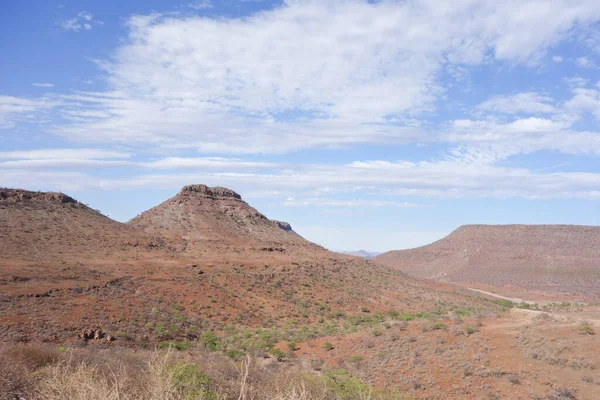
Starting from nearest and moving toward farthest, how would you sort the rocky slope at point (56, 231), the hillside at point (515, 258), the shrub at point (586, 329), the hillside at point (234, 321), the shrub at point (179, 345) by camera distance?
the hillside at point (234, 321)
the shrub at point (586, 329)
the shrub at point (179, 345)
the rocky slope at point (56, 231)
the hillside at point (515, 258)

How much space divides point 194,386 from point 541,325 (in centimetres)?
1741

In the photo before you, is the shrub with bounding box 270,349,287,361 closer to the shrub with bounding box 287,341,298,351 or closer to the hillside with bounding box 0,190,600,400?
the hillside with bounding box 0,190,600,400

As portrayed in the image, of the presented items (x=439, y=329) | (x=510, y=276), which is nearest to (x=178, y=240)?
(x=439, y=329)

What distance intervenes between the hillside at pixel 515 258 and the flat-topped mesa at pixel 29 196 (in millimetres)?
66920

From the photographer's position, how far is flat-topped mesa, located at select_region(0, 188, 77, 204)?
42.7m

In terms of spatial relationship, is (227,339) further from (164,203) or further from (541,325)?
(164,203)

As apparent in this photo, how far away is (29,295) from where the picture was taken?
2236 cm

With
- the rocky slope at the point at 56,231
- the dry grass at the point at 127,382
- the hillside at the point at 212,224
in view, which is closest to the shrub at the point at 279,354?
the dry grass at the point at 127,382

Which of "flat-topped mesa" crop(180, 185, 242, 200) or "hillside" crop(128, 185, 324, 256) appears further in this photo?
"flat-topped mesa" crop(180, 185, 242, 200)

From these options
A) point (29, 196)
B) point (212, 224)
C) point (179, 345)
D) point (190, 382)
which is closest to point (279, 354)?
point (179, 345)

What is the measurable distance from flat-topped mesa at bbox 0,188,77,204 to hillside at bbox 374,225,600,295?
66920mm

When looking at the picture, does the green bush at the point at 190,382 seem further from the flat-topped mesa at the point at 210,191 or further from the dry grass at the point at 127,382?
the flat-topped mesa at the point at 210,191

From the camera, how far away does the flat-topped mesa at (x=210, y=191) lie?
66.7 meters

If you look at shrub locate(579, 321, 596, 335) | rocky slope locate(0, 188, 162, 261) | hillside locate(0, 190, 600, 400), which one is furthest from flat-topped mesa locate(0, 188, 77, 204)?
shrub locate(579, 321, 596, 335)
